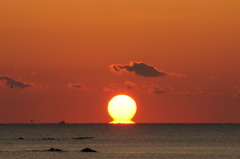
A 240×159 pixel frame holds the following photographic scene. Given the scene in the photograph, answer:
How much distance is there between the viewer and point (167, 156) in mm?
145375

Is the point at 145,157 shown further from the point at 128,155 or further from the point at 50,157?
the point at 50,157

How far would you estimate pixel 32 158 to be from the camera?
13788cm

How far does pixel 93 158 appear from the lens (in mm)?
138500

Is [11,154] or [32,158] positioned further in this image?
[11,154]

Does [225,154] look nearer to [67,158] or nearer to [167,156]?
[167,156]

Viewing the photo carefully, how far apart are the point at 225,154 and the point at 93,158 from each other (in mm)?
33216

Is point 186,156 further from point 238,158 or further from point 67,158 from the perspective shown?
point 67,158

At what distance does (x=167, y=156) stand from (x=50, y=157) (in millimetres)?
25828

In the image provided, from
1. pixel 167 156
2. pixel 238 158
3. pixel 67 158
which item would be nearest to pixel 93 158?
pixel 67 158

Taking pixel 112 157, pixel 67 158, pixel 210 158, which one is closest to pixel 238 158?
pixel 210 158

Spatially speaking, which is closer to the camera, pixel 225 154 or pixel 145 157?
pixel 145 157

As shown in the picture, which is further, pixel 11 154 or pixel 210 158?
pixel 11 154

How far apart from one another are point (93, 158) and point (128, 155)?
38.1 feet

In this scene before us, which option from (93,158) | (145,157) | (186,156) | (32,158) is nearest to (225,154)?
(186,156)
